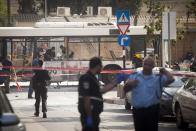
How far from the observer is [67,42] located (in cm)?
3766

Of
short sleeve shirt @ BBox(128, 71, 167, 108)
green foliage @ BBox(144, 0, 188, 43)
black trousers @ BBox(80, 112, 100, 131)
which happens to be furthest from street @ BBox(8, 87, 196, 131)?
black trousers @ BBox(80, 112, 100, 131)

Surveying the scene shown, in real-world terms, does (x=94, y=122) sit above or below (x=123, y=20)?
below


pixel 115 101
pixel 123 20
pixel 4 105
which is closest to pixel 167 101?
pixel 123 20

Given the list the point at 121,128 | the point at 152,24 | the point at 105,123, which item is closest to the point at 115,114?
the point at 105,123

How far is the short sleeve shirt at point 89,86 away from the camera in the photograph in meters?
10.4

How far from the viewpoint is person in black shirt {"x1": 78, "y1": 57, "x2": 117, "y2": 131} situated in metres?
10.4

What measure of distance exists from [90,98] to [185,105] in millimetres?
6992

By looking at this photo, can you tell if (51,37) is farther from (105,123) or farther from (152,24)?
(105,123)

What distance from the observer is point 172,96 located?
19.2 meters

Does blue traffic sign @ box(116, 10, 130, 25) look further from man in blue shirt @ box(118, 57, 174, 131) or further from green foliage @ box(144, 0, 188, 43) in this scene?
man in blue shirt @ box(118, 57, 174, 131)

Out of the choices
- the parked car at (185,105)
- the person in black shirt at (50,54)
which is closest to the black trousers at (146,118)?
the parked car at (185,105)

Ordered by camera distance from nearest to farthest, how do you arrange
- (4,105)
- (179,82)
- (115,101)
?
(4,105)
(179,82)
(115,101)

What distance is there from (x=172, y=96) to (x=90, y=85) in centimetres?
902

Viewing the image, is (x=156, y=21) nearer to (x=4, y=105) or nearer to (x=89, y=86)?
(x=89, y=86)
